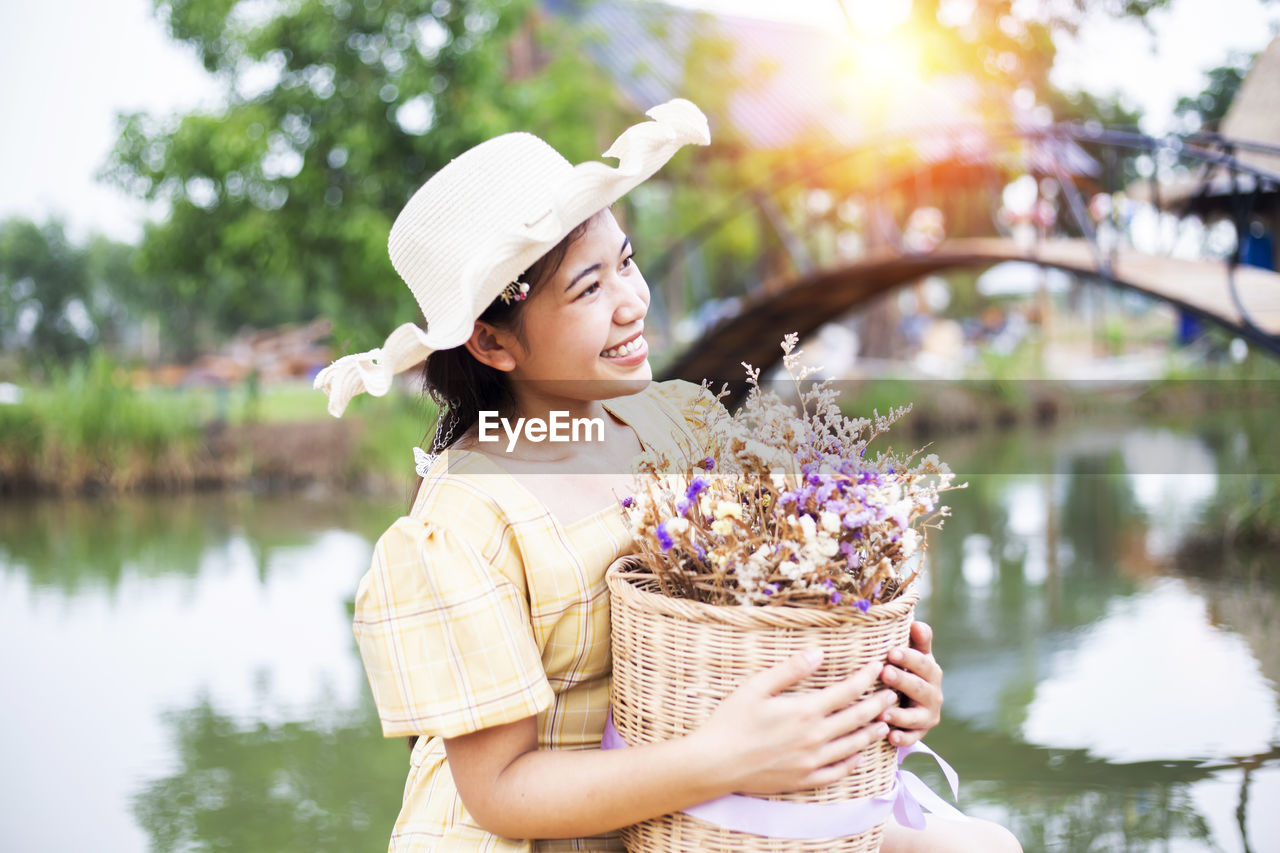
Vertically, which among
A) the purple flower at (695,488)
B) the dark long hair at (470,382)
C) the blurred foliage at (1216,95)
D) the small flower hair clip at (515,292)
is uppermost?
the blurred foliage at (1216,95)

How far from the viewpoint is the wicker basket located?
1062 millimetres

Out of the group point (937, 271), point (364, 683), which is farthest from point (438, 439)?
point (937, 271)

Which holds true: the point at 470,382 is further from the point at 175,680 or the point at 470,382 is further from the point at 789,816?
the point at 175,680

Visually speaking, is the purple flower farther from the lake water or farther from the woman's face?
the lake water

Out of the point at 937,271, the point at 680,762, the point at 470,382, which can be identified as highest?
the point at 470,382

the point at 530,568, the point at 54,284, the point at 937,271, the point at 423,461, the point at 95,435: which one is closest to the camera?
the point at 530,568

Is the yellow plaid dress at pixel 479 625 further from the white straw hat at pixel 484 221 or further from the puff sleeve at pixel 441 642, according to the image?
the white straw hat at pixel 484 221

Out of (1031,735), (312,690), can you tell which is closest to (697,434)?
(1031,735)

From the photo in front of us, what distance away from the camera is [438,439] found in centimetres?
148

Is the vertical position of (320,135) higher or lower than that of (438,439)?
higher

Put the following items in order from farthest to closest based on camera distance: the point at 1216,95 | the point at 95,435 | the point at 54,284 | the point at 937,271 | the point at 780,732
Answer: the point at 54,284
the point at 95,435
the point at 937,271
the point at 1216,95
the point at 780,732

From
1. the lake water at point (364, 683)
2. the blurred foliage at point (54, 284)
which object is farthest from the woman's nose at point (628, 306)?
the blurred foliage at point (54, 284)

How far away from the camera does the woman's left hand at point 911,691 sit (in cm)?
114

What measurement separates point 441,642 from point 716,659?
0.95 ft
